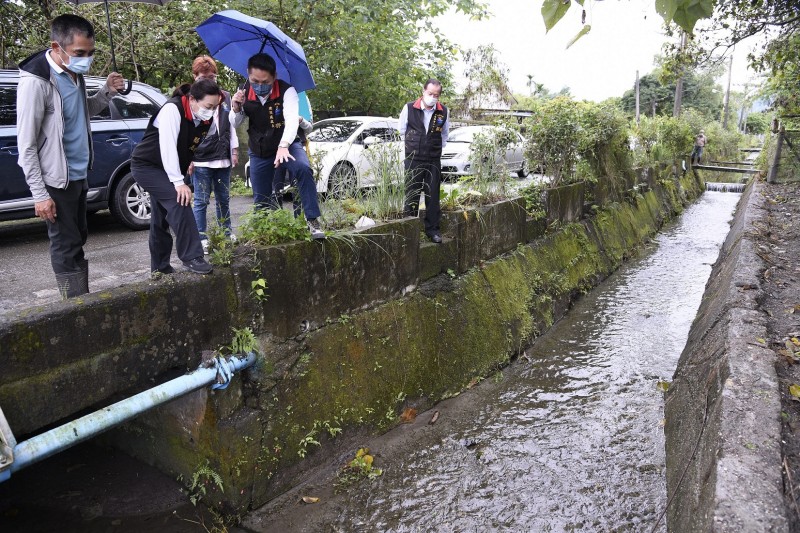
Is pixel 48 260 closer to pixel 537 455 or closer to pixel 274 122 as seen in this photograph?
pixel 274 122

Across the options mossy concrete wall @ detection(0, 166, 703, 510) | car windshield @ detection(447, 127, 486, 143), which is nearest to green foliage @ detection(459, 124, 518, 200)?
mossy concrete wall @ detection(0, 166, 703, 510)

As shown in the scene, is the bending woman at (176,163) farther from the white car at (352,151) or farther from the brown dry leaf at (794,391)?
the brown dry leaf at (794,391)

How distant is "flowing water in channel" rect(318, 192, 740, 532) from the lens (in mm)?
3553

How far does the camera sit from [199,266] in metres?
3.40

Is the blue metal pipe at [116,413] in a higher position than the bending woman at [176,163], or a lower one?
lower

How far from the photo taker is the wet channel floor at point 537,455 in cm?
353

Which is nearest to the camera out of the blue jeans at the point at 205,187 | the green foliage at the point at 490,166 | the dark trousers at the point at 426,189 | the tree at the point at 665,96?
the blue jeans at the point at 205,187

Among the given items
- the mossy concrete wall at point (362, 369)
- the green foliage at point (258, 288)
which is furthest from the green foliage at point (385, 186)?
the green foliage at point (258, 288)

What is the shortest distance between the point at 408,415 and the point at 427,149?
253 centimetres

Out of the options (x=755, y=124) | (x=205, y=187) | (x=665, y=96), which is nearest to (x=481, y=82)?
(x=205, y=187)

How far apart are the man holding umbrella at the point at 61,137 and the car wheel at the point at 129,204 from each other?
9.40 ft

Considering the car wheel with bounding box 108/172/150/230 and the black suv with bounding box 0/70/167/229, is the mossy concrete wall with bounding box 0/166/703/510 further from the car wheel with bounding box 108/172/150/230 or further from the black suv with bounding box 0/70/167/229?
the car wheel with bounding box 108/172/150/230

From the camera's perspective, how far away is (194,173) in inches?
191

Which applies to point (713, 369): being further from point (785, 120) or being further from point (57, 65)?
point (785, 120)
